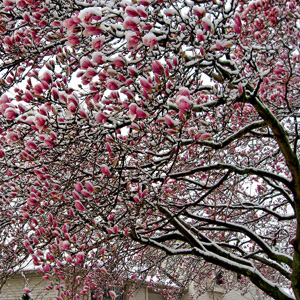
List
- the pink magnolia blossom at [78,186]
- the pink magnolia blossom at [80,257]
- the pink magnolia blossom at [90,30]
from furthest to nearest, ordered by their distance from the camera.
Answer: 1. the pink magnolia blossom at [80,257]
2. the pink magnolia blossom at [78,186]
3. the pink magnolia blossom at [90,30]

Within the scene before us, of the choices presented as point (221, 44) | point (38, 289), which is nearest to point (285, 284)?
A: point (38, 289)

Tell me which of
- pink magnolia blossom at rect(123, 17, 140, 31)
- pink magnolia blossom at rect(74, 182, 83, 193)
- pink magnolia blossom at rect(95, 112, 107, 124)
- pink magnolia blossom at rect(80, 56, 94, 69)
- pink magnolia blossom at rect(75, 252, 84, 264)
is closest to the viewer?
pink magnolia blossom at rect(123, 17, 140, 31)

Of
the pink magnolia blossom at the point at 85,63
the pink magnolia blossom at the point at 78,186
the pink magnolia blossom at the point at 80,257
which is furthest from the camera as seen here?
the pink magnolia blossom at the point at 80,257

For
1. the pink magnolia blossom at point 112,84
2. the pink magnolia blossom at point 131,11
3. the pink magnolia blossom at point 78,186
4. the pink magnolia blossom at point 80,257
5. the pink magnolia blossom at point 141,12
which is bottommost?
the pink magnolia blossom at point 80,257

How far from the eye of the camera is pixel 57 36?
122 inches

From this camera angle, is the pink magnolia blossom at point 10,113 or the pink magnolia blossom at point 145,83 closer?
the pink magnolia blossom at point 145,83

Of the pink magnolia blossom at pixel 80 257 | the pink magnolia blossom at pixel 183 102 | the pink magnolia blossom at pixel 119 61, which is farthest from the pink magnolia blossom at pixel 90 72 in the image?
the pink magnolia blossom at pixel 80 257

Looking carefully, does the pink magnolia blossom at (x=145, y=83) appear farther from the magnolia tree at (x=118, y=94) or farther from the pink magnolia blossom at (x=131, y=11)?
the pink magnolia blossom at (x=131, y=11)

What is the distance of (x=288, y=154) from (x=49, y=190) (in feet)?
10.6

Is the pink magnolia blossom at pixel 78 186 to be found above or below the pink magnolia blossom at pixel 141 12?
below

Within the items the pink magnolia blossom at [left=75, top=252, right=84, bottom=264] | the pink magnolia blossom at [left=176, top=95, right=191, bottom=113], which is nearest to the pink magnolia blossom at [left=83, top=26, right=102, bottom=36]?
the pink magnolia blossom at [left=176, top=95, right=191, bottom=113]

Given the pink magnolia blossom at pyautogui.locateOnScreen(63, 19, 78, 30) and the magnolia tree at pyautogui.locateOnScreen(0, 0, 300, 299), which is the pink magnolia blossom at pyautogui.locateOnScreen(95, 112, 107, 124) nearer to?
the magnolia tree at pyautogui.locateOnScreen(0, 0, 300, 299)

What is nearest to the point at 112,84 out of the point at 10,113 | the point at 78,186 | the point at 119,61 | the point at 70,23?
the point at 119,61

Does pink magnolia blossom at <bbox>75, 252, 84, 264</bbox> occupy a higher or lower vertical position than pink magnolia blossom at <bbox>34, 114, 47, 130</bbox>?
lower
